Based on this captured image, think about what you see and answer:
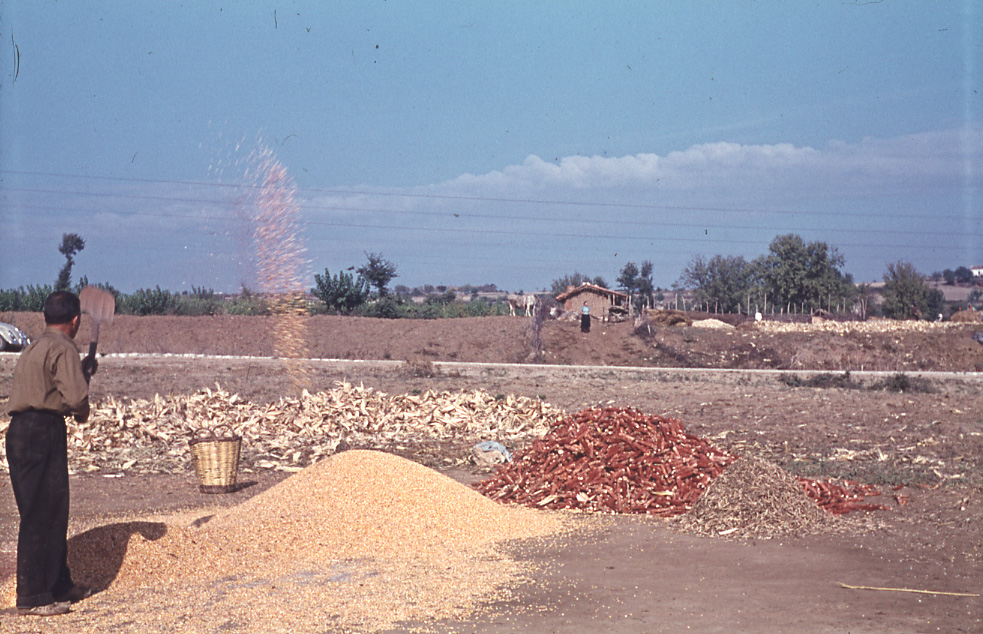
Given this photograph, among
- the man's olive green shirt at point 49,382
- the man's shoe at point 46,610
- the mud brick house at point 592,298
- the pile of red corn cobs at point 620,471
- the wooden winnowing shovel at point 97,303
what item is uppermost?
the mud brick house at point 592,298

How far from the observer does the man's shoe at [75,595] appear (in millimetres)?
5759

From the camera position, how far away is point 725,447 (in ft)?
41.9

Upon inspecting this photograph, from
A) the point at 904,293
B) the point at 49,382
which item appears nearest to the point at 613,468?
the point at 49,382

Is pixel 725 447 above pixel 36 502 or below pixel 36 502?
below

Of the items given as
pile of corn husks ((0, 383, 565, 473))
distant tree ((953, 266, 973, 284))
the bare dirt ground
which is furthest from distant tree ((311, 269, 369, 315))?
distant tree ((953, 266, 973, 284))

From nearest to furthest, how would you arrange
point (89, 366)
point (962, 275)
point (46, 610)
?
point (46, 610) → point (89, 366) → point (962, 275)

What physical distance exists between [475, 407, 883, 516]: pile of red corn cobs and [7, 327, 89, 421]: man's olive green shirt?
5.13 meters

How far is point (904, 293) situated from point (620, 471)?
180 feet

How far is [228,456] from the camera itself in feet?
33.9

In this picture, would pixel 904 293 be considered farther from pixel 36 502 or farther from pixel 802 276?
pixel 36 502

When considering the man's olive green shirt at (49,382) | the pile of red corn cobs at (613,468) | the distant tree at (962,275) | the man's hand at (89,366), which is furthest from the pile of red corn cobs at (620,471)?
the distant tree at (962,275)

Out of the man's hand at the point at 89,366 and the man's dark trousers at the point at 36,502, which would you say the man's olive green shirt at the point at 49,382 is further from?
the man's hand at the point at 89,366

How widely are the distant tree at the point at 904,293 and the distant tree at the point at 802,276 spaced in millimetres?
10850

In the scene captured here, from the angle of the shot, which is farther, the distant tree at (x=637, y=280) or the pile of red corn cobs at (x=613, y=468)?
the distant tree at (x=637, y=280)
